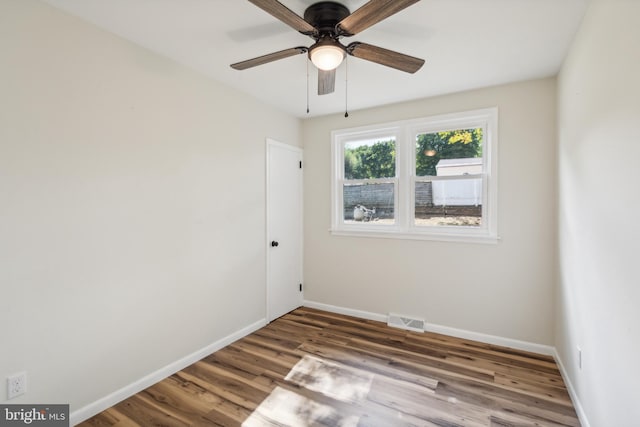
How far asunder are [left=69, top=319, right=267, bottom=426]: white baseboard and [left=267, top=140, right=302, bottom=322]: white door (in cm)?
66

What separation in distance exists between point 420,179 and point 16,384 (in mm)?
3590

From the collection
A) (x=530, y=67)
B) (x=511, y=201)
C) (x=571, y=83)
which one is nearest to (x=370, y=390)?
(x=511, y=201)

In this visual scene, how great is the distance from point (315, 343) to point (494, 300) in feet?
6.10

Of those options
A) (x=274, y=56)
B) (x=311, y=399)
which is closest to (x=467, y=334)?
(x=311, y=399)

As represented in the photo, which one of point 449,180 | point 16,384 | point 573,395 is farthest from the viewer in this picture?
point 449,180

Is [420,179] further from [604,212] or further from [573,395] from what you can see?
[573,395]

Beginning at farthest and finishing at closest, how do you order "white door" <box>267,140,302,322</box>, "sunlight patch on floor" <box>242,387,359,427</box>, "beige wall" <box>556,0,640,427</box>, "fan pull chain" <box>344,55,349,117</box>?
"white door" <box>267,140,302,322</box> < "fan pull chain" <box>344,55,349,117</box> < "sunlight patch on floor" <box>242,387,359,427</box> < "beige wall" <box>556,0,640,427</box>

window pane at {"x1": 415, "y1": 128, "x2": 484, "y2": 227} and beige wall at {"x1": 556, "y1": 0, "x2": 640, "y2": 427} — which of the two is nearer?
beige wall at {"x1": 556, "y1": 0, "x2": 640, "y2": 427}

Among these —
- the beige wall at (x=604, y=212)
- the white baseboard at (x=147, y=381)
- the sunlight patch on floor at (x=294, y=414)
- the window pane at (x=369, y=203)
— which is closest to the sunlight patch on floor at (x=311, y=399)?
the sunlight patch on floor at (x=294, y=414)

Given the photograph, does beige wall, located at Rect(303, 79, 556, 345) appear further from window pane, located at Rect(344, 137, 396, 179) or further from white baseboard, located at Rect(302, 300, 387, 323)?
window pane, located at Rect(344, 137, 396, 179)

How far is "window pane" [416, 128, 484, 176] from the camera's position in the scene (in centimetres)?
314

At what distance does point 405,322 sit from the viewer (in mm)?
3418

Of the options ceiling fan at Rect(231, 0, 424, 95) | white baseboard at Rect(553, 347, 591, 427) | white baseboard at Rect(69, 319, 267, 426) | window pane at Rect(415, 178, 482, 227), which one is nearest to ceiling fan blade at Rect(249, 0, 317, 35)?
ceiling fan at Rect(231, 0, 424, 95)

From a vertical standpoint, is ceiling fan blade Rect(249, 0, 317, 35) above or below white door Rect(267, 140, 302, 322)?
above
